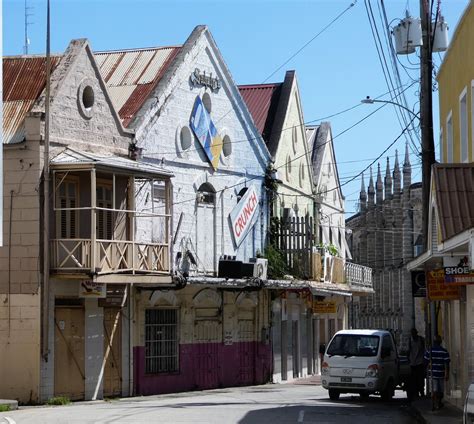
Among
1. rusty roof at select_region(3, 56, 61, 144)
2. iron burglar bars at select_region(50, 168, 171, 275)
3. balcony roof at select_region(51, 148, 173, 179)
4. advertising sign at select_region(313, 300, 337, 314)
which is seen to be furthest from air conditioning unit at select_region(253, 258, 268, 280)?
rusty roof at select_region(3, 56, 61, 144)

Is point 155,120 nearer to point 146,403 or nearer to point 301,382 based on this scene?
point 146,403

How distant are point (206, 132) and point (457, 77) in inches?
487

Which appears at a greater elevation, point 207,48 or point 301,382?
point 207,48

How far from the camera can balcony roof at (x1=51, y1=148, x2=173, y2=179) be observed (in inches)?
1084

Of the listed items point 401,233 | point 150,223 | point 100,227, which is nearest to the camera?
point 100,227

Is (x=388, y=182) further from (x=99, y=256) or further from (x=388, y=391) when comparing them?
(x=99, y=256)

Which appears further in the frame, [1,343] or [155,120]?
[155,120]

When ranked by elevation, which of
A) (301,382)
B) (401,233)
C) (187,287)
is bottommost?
(301,382)

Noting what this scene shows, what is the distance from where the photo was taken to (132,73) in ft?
113

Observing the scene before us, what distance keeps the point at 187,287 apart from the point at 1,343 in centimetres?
781

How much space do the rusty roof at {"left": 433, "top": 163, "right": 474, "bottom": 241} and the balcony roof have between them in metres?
9.94

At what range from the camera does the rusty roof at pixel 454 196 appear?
1972 cm

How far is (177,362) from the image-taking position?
33.5 m

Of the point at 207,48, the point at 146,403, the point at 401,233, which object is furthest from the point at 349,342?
the point at 401,233
